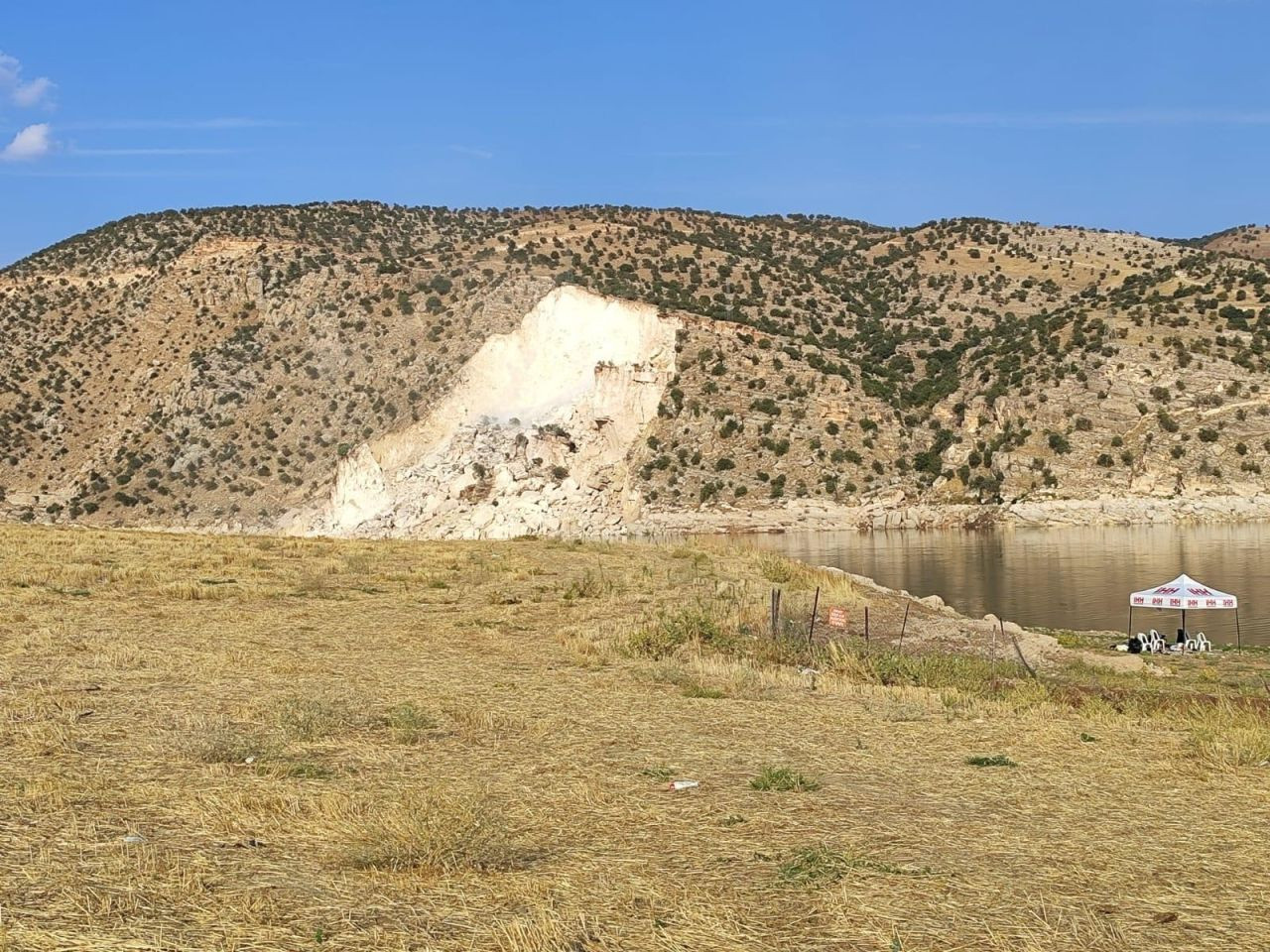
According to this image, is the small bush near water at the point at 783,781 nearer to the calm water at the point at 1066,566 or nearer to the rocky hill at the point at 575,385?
the calm water at the point at 1066,566

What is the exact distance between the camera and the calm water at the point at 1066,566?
31.3 meters

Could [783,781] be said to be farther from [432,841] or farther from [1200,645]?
[1200,645]

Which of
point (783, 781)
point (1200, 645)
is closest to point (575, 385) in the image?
point (1200, 645)

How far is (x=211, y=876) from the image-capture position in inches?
250

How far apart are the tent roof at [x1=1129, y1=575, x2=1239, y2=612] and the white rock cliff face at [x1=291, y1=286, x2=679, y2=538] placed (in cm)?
3793

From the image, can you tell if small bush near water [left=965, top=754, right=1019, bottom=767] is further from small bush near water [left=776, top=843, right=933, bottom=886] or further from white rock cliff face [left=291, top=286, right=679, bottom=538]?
white rock cliff face [left=291, top=286, right=679, bottom=538]

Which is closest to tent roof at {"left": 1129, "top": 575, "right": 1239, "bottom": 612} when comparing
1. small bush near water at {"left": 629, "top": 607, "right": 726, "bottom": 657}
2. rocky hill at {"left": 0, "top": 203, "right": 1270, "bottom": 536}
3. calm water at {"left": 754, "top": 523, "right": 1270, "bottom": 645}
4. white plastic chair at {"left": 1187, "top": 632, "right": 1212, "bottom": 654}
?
white plastic chair at {"left": 1187, "top": 632, "right": 1212, "bottom": 654}

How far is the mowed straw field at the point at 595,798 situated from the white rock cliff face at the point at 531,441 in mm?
45119

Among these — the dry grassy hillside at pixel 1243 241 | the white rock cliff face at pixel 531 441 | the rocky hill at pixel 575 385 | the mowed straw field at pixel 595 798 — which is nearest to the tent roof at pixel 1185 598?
the mowed straw field at pixel 595 798

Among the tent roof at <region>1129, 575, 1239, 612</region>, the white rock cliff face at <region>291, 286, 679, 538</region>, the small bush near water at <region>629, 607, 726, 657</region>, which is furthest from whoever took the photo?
the white rock cliff face at <region>291, 286, 679, 538</region>

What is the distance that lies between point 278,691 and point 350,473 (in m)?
55.0

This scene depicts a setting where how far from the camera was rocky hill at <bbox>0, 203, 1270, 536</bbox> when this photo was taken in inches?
2611

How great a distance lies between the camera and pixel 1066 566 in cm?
4344

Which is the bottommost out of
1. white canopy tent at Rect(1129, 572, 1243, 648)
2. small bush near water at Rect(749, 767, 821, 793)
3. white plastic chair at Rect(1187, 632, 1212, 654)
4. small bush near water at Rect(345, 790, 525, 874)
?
white plastic chair at Rect(1187, 632, 1212, 654)
